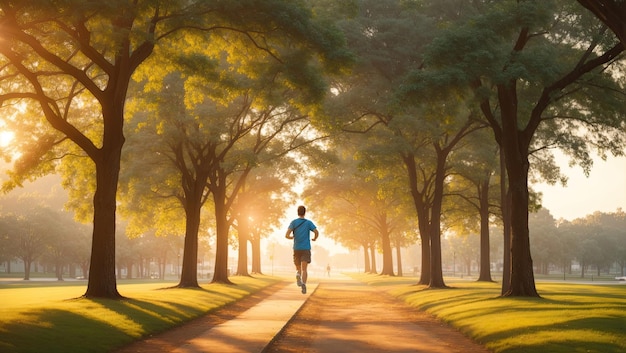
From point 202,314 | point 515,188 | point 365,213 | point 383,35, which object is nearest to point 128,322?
point 202,314

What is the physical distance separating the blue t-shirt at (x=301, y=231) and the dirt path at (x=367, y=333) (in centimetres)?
228

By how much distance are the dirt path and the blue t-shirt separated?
7.48ft

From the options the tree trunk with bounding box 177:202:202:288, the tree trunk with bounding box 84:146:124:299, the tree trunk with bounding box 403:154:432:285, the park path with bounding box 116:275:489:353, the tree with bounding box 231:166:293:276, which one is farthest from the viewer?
the tree with bounding box 231:166:293:276

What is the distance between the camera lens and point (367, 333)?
17797 millimetres

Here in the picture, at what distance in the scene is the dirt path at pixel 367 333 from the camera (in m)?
14.6

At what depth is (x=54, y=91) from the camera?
28.1 m

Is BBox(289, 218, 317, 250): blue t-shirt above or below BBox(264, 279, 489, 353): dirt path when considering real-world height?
above

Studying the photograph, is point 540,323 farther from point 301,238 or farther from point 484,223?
point 484,223

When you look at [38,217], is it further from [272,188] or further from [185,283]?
[185,283]

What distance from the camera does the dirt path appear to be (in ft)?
48.1

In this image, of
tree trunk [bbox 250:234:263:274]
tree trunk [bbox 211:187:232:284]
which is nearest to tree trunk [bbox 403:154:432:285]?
tree trunk [bbox 211:187:232:284]

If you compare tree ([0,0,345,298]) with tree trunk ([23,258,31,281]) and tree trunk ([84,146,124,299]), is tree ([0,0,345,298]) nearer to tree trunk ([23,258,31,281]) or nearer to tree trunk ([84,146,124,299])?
tree trunk ([84,146,124,299])

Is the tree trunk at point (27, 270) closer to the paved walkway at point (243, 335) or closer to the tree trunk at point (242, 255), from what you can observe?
the tree trunk at point (242, 255)

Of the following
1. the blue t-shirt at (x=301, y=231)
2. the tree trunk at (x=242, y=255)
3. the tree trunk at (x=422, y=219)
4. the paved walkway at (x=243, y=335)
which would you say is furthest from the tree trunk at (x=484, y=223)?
the blue t-shirt at (x=301, y=231)
